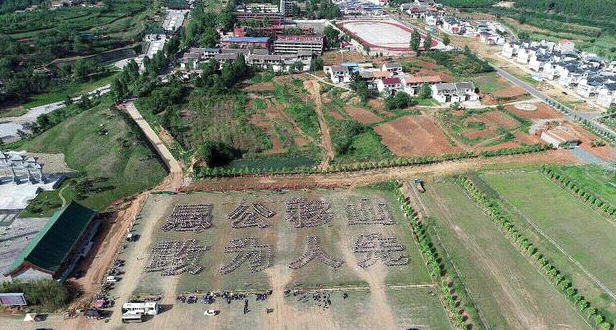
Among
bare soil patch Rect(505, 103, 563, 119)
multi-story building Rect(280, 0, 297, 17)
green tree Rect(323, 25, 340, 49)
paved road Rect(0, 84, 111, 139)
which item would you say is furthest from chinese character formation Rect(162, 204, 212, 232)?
multi-story building Rect(280, 0, 297, 17)

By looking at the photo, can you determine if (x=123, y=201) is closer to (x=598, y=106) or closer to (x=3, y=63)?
(x=3, y=63)

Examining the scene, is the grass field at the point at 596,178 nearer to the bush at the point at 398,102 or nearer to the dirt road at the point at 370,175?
the dirt road at the point at 370,175

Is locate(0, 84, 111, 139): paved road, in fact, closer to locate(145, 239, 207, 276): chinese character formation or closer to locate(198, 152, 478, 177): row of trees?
locate(198, 152, 478, 177): row of trees

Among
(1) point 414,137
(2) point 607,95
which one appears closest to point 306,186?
(1) point 414,137

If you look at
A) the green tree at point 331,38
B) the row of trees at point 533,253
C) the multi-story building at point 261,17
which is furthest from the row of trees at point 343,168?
the multi-story building at point 261,17

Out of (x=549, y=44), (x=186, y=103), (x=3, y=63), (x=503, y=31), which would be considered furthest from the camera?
(x=503, y=31)

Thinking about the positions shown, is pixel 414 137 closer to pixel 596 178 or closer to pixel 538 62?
pixel 596 178

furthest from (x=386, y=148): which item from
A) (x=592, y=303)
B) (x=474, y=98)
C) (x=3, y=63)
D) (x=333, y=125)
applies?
(x=3, y=63)
